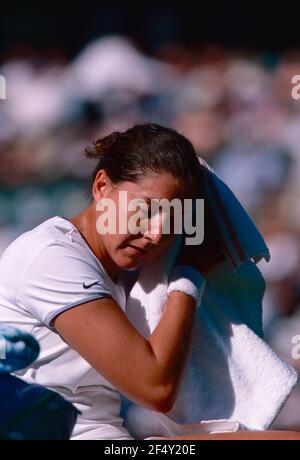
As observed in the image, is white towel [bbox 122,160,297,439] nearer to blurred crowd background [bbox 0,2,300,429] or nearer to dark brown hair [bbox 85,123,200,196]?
dark brown hair [bbox 85,123,200,196]

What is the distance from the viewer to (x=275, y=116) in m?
1.68

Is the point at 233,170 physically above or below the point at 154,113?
below

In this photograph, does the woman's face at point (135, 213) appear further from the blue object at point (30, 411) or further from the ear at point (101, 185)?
the blue object at point (30, 411)

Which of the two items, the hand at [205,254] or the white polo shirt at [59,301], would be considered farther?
the hand at [205,254]

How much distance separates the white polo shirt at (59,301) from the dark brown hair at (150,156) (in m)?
0.14

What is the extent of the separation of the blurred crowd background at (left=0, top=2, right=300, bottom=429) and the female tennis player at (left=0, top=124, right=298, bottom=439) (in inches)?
13.5

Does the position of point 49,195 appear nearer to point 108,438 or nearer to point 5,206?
point 5,206

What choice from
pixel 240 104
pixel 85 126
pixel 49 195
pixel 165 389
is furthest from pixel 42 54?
pixel 165 389

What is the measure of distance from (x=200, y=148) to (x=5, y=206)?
0.45 metres

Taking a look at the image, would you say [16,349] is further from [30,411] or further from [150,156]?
[150,156]

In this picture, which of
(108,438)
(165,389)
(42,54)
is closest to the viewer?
(165,389)

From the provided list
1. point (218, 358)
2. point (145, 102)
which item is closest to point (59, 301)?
point (218, 358)

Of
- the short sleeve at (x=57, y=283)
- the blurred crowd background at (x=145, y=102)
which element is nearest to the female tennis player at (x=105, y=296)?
the short sleeve at (x=57, y=283)

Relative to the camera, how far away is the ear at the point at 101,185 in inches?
49.7
